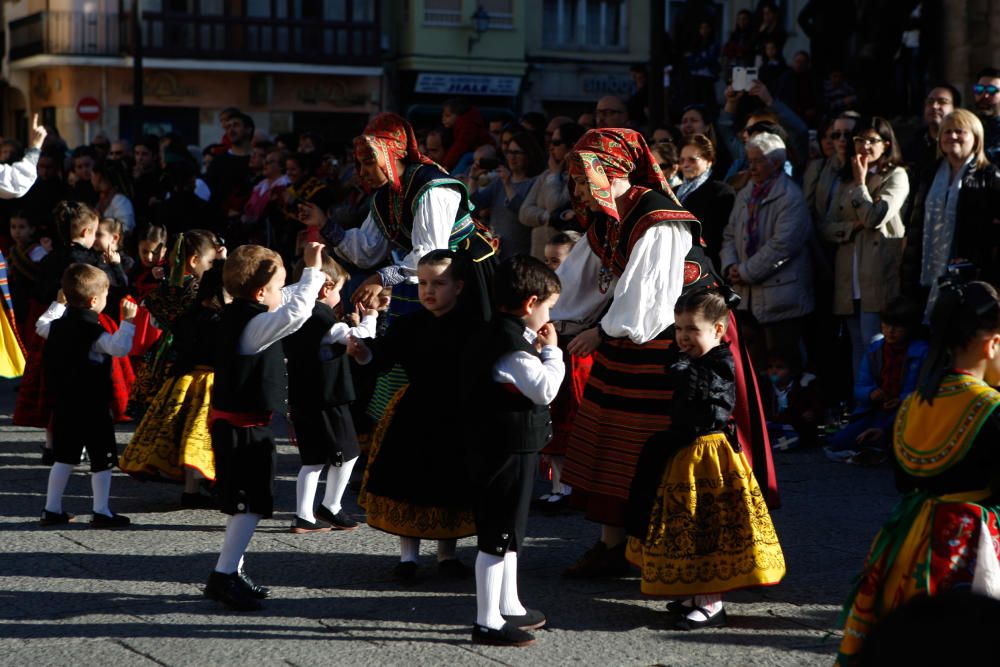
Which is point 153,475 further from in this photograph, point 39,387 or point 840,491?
point 840,491

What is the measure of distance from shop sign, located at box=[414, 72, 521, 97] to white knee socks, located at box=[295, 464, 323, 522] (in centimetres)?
2693

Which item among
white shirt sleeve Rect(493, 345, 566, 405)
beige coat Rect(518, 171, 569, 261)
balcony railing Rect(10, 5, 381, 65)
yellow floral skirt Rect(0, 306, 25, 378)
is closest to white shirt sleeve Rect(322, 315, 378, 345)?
white shirt sleeve Rect(493, 345, 566, 405)

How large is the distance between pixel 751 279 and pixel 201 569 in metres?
4.49

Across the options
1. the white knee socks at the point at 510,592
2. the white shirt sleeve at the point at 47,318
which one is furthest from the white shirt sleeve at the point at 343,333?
the white shirt sleeve at the point at 47,318

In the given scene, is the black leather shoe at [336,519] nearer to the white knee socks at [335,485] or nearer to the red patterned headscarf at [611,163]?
the white knee socks at [335,485]

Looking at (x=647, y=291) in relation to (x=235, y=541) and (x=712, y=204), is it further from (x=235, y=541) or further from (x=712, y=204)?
(x=712, y=204)

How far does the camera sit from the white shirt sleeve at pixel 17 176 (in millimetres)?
8328

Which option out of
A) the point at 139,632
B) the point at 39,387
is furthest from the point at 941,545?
the point at 39,387

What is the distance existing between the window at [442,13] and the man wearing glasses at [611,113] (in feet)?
75.5

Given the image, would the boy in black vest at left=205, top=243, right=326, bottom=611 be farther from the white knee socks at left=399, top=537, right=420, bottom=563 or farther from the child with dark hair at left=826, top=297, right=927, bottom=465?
the child with dark hair at left=826, top=297, right=927, bottom=465

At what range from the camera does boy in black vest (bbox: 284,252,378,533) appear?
21.0 feet

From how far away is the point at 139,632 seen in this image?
189 inches

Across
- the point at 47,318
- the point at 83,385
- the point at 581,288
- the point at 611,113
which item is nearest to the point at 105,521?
the point at 83,385

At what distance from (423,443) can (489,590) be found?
0.99m
